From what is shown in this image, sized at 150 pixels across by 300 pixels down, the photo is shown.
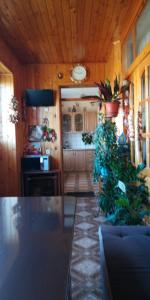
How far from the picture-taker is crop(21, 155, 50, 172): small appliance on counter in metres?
4.10

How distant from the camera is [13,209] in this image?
1427 millimetres

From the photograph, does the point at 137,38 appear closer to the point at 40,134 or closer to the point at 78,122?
the point at 40,134

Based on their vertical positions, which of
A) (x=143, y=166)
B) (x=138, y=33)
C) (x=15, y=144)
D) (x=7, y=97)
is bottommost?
(x=143, y=166)

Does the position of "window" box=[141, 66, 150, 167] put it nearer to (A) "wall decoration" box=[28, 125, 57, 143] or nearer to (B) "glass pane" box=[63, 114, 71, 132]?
(A) "wall decoration" box=[28, 125, 57, 143]

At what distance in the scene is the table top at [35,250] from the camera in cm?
68

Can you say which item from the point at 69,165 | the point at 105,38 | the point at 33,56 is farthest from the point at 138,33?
the point at 69,165

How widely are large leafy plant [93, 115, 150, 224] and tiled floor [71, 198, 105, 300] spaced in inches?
13.5

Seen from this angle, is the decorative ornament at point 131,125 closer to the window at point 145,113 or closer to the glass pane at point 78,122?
the window at point 145,113

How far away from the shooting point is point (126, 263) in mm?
1330

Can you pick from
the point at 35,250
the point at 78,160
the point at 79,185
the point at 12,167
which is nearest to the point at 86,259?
the point at 35,250

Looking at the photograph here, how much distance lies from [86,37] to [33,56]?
42.9 inches

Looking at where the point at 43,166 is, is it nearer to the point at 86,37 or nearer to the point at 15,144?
the point at 15,144

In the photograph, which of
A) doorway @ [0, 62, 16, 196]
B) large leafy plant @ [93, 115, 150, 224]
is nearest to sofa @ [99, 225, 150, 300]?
large leafy plant @ [93, 115, 150, 224]

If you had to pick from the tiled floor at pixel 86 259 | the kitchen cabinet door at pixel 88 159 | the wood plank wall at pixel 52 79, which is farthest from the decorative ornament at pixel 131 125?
the kitchen cabinet door at pixel 88 159
